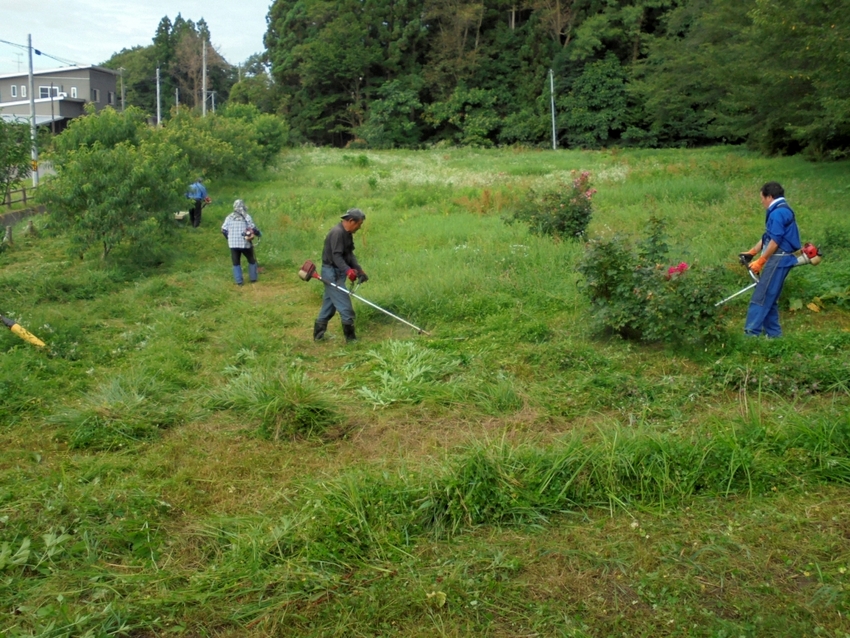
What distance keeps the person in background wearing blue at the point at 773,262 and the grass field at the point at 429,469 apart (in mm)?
446

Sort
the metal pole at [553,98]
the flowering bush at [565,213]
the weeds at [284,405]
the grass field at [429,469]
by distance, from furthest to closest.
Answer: the metal pole at [553,98], the flowering bush at [565,213], the weeds at [284,405], the grass field at [429,469]

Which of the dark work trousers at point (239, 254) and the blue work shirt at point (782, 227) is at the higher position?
the blue work shirt at point (782, 227)

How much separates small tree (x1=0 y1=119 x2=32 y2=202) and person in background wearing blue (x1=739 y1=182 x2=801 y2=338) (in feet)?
28.8

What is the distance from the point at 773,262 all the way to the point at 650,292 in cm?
135

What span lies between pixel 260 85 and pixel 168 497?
193 feet

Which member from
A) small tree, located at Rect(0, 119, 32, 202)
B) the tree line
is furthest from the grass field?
the tree line

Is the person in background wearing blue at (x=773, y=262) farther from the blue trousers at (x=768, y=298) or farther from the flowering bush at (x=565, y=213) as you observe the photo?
the flowering bush at (x=565, y=213)

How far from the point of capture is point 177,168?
14.6 metres

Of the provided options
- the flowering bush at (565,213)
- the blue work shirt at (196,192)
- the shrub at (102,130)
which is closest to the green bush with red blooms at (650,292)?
the flowering bush at (565,213)

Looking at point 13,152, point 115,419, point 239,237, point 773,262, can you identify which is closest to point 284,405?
point 115,419

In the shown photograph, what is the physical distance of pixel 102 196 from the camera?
13.0 meters

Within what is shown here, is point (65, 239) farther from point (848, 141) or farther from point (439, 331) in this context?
point (848, 141)

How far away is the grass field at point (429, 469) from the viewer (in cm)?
371

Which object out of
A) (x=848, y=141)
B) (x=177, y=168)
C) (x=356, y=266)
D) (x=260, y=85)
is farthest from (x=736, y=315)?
(x=260, y=85)
